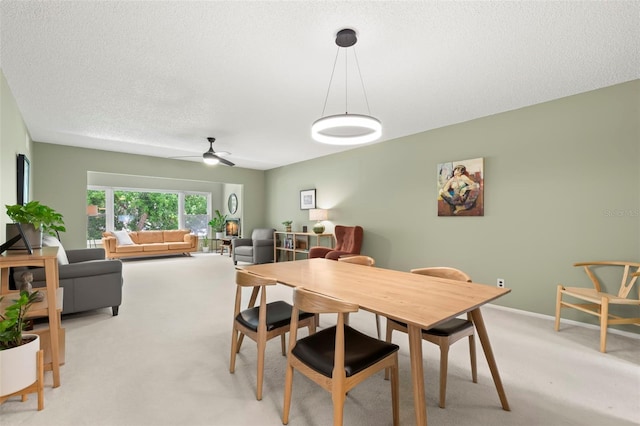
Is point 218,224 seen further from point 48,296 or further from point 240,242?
point 48,296

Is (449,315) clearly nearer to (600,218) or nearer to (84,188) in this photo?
(600,218)

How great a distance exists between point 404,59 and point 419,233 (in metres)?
2.67

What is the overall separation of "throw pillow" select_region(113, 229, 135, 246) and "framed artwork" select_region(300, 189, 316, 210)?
4611 millimetres

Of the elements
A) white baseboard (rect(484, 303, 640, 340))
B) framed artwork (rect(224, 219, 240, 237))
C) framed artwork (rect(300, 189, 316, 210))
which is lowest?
white baseboard (rect(484, 303, 640, 340))

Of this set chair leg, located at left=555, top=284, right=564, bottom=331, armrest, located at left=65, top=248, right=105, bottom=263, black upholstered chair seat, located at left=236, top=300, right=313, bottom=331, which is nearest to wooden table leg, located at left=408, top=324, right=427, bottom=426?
black upholstered chair seat, located at left=236, top=300, right=313, bottom=331

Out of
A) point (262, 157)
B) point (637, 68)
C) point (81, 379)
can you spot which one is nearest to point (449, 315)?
point (81, 379)

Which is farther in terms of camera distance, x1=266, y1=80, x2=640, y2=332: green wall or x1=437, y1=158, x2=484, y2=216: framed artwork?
x1=437, y1=158, x2=484, y2=216: framed artwork

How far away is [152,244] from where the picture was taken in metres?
7.59

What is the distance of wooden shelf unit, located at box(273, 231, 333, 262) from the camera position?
6.02 m

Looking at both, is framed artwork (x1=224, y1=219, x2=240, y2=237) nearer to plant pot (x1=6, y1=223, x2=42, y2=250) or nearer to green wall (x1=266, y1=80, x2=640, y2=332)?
green wall (x1=266, y1=80, x2=640, y2=332)

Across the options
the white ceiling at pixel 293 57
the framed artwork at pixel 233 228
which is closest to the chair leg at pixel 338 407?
the white ceiling at pixel 293 57

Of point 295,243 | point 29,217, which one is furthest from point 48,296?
point 295,243

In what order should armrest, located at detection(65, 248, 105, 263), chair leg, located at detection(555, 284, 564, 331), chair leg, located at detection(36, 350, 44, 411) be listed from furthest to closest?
armrest, located at detection(65, 248, 105, 263), chair leg, located at detection(555, 284, 564, 331), chair leg, located at detection(36, 350, 44, 411)

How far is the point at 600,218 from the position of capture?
9.37ft
